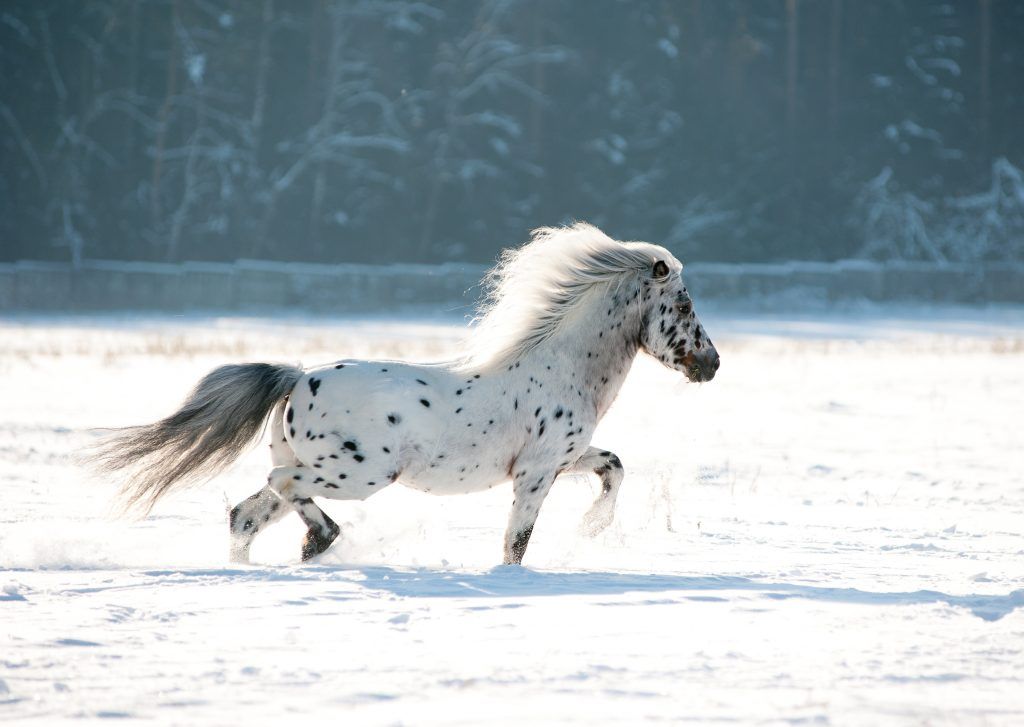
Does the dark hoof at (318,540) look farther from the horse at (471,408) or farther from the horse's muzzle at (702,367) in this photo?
the horse's muzzle at (702,367)

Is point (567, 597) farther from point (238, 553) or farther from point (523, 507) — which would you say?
point (238, 553)

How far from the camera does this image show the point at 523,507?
5.35 meters

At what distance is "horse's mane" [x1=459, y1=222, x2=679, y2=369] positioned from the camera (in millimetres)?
5559

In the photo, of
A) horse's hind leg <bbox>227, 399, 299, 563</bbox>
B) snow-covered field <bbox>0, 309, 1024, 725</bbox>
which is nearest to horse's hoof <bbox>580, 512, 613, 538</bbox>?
snow-covered field <bbox>0, 309, 1024, 725</bbox>

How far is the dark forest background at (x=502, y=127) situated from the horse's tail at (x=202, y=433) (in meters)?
32.9

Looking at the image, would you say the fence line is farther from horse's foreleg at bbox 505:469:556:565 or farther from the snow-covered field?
horse's foreleg at bbox 505:469:556:565


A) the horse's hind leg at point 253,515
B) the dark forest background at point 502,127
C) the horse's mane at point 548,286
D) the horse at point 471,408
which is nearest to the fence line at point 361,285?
the dark forest background at point 502,127

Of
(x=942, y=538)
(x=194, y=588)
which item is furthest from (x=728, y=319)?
(x=194, y=588)

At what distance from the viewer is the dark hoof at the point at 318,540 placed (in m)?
5.41

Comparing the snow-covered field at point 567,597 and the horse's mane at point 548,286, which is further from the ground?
the horse's mane at point 548,286

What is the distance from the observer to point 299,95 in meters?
38.3

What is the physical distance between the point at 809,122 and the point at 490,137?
12128mm

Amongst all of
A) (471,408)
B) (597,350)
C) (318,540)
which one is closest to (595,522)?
(597,350)

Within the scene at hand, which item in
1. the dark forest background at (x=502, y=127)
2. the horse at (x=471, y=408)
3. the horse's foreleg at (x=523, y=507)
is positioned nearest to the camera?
the horse at (x=471, y=408)
